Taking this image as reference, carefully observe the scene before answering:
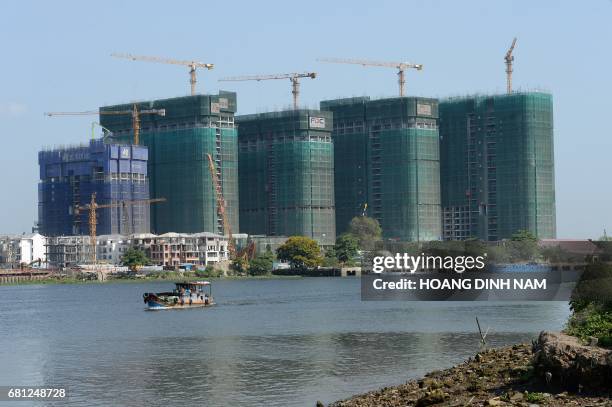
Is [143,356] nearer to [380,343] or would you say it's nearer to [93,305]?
[380,343]

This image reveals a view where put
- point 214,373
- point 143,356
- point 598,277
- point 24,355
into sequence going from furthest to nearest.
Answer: point 24,355
point 143,356
point 214,373
point 598,277

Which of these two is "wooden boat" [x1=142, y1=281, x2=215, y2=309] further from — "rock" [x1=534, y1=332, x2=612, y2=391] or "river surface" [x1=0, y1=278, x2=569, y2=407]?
"rock" [x1=534, y1=332, x2=612, y2=391]

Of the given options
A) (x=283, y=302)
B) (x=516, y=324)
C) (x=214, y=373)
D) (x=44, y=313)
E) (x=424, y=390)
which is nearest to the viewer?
(x=424, y=390)

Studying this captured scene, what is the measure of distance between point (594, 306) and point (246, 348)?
4544 cm

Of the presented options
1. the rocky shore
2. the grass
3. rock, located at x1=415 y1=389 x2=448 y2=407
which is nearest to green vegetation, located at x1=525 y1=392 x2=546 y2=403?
the rocky shore

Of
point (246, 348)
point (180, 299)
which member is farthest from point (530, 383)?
point (180, 299)

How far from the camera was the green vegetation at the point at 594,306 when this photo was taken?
52.3m

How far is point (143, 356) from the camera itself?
94.8 metres

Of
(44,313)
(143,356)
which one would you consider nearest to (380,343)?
(143,356)

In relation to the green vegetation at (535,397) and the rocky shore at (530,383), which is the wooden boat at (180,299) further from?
the green vegetation at (535,397)

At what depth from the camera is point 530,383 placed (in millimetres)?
50562

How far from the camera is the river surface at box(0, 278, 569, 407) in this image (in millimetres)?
71688

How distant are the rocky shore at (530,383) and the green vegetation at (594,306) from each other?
5.84 ft

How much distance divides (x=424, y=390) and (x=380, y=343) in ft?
148
